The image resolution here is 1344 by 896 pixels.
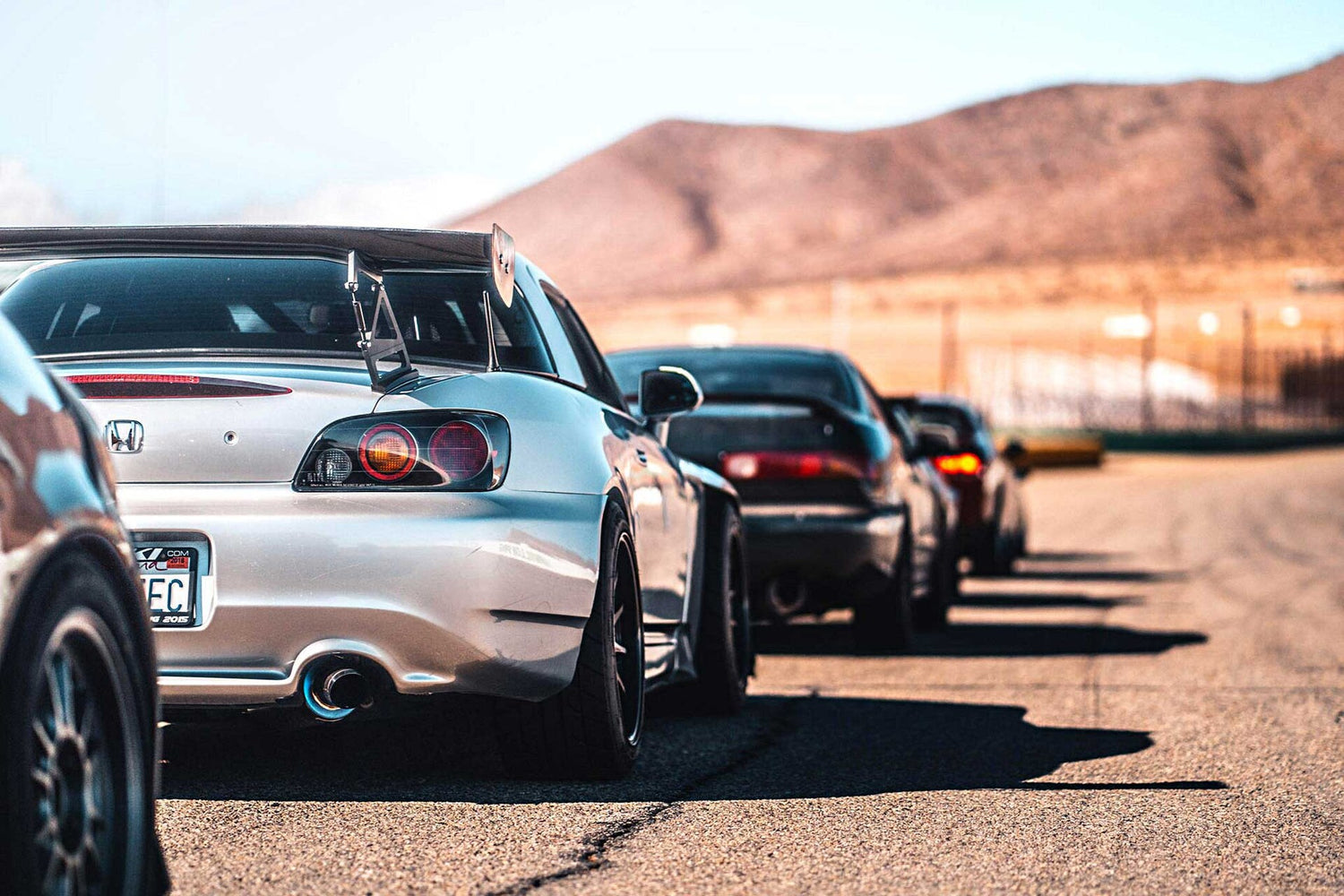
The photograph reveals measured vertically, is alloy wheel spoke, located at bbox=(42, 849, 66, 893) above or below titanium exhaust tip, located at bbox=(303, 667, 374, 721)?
above

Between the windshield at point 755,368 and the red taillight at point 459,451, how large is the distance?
201 inches

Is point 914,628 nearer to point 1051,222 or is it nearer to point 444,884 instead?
point 444,884

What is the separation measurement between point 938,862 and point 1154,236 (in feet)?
548

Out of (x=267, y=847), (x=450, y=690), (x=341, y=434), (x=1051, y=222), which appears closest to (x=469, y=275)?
(x=341, y=434)

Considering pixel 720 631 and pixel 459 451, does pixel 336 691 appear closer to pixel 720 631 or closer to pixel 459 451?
pixel 459 451

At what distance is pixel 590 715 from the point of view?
549cm

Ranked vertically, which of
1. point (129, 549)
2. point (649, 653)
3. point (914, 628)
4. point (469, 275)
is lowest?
A: point (914, 628)

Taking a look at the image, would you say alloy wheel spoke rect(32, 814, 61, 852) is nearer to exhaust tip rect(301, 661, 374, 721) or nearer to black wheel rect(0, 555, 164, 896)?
black wheel rect(0, 555, 164, 896)

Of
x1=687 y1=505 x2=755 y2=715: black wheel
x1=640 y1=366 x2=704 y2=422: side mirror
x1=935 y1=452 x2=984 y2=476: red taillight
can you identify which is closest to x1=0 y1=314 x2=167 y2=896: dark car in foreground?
x1=640 y1=366 x2=704 y2=422: side mirror

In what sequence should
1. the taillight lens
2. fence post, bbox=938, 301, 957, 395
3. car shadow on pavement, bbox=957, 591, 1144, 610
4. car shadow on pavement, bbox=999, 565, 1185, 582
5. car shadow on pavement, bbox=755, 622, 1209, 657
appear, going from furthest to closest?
fence post, bbox=938, 301, 957, 395 → car shadow on pavement, bbox=999, 565, 1185, 582 → car shadow on pavement, bbox=957, 591, 1144, 610 → car shadow on pavement, bbox=755, 622, 1209, 657 → the taillight lens

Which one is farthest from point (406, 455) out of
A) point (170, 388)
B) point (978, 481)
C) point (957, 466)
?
point (978, 481)

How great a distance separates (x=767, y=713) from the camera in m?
7.66

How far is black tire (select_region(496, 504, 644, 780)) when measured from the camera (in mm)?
5441

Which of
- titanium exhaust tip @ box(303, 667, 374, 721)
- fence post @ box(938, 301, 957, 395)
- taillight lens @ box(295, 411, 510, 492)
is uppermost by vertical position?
taillight lens @ box(295, 411, 510, 492)
